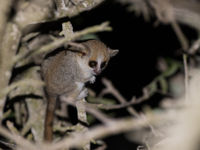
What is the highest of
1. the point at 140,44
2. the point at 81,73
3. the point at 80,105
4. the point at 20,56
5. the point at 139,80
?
the point at 140,44

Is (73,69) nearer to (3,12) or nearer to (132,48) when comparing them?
(3,12)

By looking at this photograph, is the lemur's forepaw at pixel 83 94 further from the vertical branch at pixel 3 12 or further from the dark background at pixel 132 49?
the vertical branch at pixel 3 12

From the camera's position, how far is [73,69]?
174 inches

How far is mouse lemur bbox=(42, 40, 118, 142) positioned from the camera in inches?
166

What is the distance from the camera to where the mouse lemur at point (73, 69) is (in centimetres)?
423

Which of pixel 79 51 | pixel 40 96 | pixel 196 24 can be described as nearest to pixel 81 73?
pixel 79 51

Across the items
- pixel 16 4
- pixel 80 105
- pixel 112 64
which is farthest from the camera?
pixel 112 64

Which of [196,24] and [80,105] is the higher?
[196,24]

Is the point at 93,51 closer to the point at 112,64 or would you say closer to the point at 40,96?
the point at 40,96

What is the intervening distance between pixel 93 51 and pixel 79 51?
0.20 metres

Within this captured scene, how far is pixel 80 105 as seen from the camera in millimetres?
3695

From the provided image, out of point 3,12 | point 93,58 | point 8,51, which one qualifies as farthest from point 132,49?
point 3,12

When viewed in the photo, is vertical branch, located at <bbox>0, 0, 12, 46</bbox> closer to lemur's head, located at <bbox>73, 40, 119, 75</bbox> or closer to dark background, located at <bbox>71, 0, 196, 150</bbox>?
lemur's head, located at <bbox>73, 40, 119, 75</bbox>

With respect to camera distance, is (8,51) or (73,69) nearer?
(8,51)
